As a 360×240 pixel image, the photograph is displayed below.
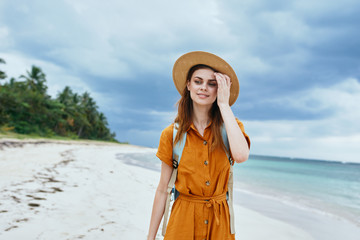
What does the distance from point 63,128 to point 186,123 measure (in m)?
40.5

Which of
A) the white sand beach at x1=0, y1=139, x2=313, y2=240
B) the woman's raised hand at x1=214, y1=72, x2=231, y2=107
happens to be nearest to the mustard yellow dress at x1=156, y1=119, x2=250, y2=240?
the woman's raised hand at x1=214, y1=72, x2=231, y2=107

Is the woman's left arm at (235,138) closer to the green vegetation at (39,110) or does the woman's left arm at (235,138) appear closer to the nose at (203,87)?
the nose at (203,87)

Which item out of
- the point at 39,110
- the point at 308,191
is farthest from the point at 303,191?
the point at 39,110

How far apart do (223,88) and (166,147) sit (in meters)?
0.51

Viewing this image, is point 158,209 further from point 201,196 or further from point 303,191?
point 303,191

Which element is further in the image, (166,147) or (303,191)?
(303,191)

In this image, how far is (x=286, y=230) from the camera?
15.2 feet

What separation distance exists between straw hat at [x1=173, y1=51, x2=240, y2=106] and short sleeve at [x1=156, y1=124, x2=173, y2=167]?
1.42 ft

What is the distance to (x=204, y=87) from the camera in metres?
1.53

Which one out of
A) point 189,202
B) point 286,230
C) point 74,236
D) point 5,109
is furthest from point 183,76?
point 5,109

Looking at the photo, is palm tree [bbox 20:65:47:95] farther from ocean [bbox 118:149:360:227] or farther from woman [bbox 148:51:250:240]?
woman [bbox 148:51:250:240]

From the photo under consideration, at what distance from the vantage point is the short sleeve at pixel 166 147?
152 cm

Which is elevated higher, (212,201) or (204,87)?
(204,87)

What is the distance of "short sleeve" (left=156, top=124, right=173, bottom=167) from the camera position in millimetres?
1521
